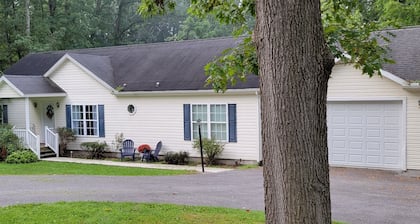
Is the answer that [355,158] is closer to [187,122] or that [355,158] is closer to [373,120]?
[373,120]

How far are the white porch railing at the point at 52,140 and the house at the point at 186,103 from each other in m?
0.10

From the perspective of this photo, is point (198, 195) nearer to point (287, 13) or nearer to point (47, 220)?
point (47, 220)

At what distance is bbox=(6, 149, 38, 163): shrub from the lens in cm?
1772

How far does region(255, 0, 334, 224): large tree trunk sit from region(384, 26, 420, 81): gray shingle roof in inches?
441

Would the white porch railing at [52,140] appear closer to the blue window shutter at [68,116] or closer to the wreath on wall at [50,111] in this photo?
the blue window shutter at [68,116]

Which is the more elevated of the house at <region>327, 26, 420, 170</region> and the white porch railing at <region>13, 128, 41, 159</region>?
the house at <region>327, 26, 420, 170</region>

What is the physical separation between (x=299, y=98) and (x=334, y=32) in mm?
2716

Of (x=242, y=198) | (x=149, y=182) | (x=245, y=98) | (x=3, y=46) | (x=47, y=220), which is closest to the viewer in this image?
(x=47, y=220)

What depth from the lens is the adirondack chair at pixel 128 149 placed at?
18.3 metres

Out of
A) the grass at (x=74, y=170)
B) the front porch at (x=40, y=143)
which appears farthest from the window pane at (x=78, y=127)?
the grass at (x=74, y=170)

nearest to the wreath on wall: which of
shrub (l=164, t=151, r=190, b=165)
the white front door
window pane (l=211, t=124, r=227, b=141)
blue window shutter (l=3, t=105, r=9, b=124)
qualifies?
the white front door

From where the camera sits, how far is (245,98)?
52.9ft

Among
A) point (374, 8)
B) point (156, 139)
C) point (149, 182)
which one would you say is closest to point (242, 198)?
point (149, 182)

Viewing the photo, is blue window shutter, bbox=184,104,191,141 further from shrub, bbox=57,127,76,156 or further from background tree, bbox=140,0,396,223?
background tree, bbox=140,0,396,223
